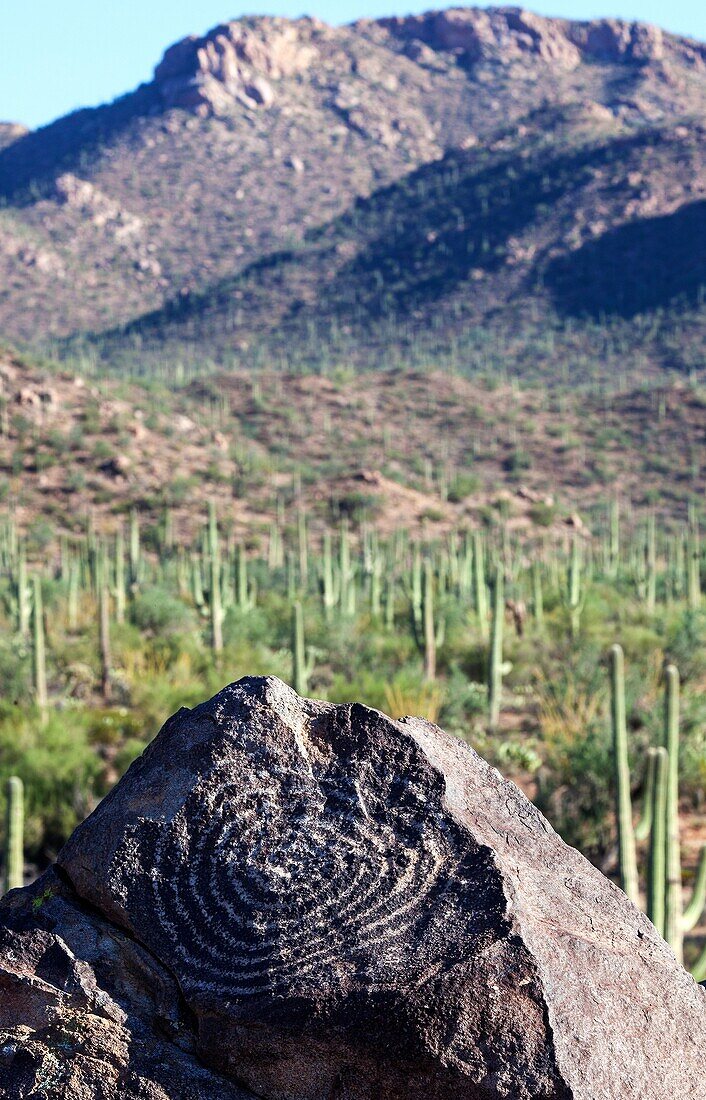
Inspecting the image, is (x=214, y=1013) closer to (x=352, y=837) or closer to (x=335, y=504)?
(x=352, y=837)

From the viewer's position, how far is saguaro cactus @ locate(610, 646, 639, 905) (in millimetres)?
6781

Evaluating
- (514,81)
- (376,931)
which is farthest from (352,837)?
(514,81)

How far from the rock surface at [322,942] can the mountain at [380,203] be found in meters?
59.0

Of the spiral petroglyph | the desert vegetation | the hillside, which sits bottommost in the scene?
the hillside

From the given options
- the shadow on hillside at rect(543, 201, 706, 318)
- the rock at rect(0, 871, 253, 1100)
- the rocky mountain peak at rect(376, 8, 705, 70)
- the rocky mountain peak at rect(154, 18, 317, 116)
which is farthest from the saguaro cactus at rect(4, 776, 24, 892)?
the rocky mountain peak at rect(376, 8, 705, 70)

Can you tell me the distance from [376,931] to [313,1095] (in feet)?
1.20

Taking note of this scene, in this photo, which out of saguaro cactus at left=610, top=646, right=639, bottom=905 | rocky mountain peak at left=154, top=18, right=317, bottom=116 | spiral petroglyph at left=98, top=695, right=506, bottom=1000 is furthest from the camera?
rocky mountain peak at left=154, top=18, right=317, bottom=116

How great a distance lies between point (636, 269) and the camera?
70.2m

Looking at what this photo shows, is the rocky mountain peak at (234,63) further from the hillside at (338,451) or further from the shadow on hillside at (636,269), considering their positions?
the hillside at (338,451)

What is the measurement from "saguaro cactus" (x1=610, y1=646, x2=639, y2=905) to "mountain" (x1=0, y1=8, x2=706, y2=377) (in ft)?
175

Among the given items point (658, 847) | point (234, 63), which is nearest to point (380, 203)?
point (234, 63)

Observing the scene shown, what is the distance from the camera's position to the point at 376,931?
8.91ft

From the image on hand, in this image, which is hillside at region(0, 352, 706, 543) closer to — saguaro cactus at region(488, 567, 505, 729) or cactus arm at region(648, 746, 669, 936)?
saguaro cactus at region(488, 567, 505, 729)

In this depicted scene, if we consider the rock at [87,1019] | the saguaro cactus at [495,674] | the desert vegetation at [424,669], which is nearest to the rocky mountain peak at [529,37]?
the desert vegetation at [424,669]
